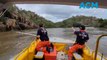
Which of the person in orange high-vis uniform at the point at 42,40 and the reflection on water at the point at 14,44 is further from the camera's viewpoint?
the reflection on water at the point at 14,44

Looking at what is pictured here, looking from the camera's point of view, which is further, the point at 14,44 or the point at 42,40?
the point at 14,44

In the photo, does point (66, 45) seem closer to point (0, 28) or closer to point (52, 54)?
point (52, 54)

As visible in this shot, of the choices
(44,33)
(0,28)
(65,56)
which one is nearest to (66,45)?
(65,56)

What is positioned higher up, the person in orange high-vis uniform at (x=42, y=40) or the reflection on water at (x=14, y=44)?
the person in orange high-vis uniform at (x=42, y=40)

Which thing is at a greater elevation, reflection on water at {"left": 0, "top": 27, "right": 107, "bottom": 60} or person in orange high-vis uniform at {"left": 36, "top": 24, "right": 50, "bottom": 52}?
person in orange high-vis uniform at {"left": 36, "top": 24, "right": 50, "bottom": 52}

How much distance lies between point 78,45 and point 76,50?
0.20m

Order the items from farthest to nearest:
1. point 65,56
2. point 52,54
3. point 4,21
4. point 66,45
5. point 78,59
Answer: point 4,21, point 66,45, point 65,56, point 52,54, point 78,59

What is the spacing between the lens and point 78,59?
28.9ft

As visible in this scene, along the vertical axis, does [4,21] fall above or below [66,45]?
below

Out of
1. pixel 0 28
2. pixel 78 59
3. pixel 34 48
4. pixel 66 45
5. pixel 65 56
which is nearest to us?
pixel 78 59

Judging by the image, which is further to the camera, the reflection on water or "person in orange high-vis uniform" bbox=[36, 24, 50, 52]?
the reflection on water

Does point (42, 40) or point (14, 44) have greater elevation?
point (42, 40)

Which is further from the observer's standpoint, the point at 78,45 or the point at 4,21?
the point at 4,21

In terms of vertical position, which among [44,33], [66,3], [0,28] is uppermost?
[44,33]
